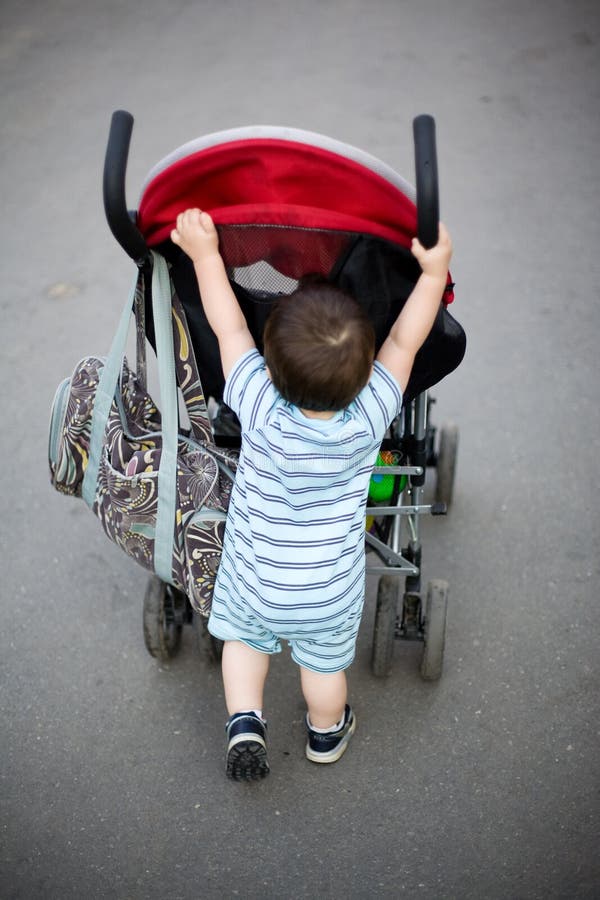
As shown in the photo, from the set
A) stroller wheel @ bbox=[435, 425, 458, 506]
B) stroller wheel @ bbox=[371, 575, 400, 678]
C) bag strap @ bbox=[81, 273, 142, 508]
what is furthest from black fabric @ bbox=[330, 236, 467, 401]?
stroller wheel @ bbox=[435, 425, 458, 506]

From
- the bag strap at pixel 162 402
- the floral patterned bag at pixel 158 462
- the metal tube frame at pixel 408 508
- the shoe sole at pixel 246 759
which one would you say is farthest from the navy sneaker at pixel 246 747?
the metal tube frame at pixel 408 508

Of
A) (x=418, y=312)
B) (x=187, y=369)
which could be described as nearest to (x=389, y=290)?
(x=418, y=312)

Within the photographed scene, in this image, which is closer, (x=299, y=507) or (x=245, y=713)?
(x=299, y=507)

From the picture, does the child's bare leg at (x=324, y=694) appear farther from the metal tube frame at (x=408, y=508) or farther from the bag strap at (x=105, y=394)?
the bag strap at (x=105, y=394)

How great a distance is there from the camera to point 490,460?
3.00 m

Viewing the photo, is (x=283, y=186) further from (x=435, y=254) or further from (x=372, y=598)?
(x=372, y=598)

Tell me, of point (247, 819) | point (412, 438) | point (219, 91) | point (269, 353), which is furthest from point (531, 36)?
point (247, 819)

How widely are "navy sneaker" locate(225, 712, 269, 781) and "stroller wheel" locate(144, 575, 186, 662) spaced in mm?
448

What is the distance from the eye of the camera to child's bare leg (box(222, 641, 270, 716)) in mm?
1986

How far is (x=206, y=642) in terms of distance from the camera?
236 centimetres

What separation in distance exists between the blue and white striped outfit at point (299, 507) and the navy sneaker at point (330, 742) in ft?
1.13

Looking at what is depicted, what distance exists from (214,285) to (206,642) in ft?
3.50

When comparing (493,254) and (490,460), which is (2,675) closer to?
(490,460)

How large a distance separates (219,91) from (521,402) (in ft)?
9.59
